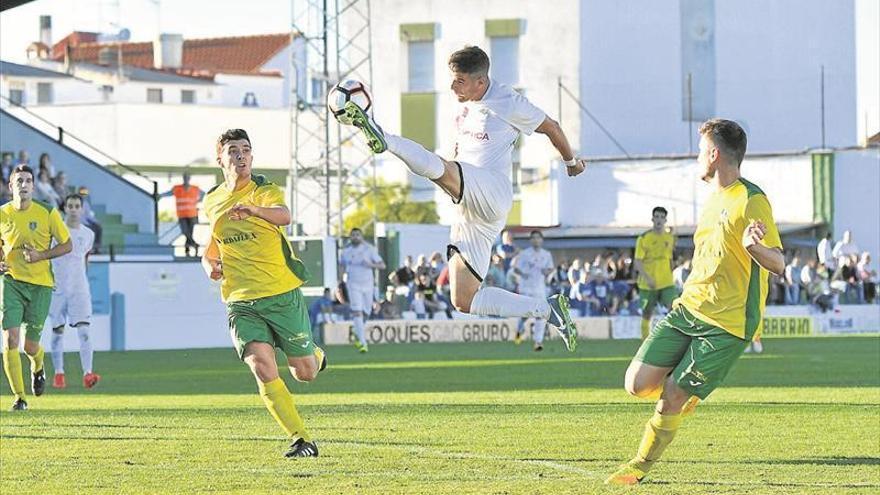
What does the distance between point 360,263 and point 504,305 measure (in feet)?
72.9

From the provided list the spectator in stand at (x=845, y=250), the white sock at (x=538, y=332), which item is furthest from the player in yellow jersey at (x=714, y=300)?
the spectator in stand at (x=845, y=250)

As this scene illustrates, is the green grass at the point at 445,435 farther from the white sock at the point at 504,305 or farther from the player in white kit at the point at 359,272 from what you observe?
the player in white kit at the point at 359,272

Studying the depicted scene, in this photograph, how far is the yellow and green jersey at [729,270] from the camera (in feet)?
36.5

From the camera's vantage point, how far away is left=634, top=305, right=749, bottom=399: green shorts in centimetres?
1135

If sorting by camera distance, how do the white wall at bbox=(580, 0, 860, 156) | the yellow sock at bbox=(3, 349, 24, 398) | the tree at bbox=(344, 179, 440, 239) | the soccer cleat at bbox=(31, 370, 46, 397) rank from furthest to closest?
the white wall at bbox=(580, 0, 860, 156)
the tree at bbox=(344, 179, 440, 239)
the soccer cleat at bbox=(31, 370, 46, 397)
the yellow sock at bbox=(3, 349, 24, 398)

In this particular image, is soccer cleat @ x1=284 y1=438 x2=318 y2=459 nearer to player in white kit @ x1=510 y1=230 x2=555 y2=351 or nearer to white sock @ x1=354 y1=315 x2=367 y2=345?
white sock @ x1=354 y1=315 x2=367 y2=345

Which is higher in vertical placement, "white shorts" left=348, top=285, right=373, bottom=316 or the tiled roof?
the tiled roof

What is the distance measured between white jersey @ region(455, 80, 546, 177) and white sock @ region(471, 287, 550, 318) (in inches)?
38.6

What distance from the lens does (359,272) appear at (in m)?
35.6

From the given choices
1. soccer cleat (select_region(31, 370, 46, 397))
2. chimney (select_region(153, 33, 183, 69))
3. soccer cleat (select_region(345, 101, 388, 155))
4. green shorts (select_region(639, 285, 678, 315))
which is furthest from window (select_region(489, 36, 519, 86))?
soccer cleat (select_region(345, 101, 388, 155))

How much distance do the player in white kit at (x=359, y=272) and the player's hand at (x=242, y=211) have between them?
22.5 metres

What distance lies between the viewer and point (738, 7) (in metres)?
69.2

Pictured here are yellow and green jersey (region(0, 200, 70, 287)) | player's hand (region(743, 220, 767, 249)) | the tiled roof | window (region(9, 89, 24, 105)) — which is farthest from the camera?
the tiled roof

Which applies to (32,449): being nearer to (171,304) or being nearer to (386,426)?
(386,426)
